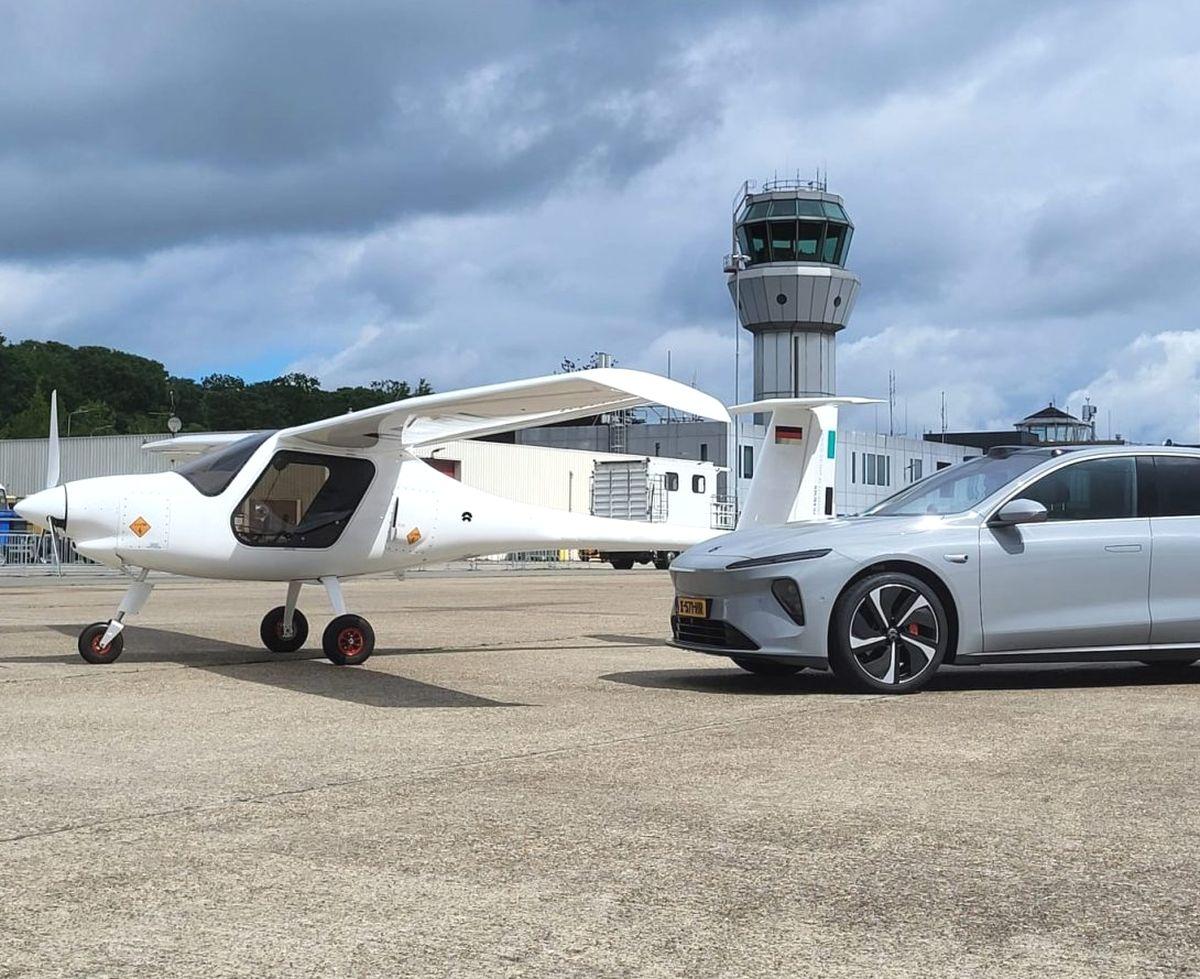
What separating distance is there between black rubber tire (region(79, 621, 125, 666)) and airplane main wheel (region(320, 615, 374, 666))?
5.13 ft

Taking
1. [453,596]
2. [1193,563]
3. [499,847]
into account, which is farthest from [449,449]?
[499,847]

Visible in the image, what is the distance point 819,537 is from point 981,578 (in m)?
0.99

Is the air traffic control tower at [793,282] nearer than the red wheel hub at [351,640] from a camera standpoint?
No

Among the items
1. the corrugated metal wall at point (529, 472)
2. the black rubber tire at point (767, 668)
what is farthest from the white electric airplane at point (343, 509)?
the corrugated metal wall at point (529, 472)

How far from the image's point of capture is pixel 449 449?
4941 cm

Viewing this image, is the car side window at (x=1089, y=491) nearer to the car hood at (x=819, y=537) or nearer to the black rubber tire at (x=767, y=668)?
the car hood at (x=819, y=537)

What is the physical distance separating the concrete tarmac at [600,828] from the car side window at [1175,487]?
1.11 m

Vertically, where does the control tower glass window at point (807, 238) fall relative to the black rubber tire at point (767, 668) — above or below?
above

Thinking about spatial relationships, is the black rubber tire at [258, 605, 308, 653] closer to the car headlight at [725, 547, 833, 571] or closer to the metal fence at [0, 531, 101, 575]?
the car headlight at [725, 547, 833, 571]

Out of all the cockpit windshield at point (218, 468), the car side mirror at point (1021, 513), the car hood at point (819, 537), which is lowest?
the car hood at point (819, 537)

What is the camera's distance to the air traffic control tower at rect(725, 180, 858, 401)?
283ft

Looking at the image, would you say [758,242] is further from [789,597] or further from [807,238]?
[789,597]

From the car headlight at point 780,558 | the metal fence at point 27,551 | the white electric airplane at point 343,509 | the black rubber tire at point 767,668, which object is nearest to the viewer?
the car headlight at point 780,558

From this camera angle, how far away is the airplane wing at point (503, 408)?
850 centimetres
